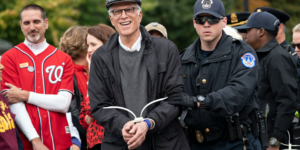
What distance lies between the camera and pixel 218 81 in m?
3.83

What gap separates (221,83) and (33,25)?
2.37m

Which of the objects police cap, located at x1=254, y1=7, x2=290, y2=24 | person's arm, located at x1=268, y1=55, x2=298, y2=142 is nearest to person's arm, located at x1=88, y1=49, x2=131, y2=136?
person's arm, located at x1=268, y1=55, x2=298, y2=142

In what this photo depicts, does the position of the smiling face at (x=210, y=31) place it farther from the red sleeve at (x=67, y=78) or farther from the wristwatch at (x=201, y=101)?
the red sleeve at (x=67, y=78)

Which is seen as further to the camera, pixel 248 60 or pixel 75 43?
pixel 75 43

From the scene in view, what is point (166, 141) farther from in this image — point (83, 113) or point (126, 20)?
point (83, 113)

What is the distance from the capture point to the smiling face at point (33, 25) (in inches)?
182

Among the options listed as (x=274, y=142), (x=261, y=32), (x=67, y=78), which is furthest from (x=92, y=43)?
(x=274, y=142)

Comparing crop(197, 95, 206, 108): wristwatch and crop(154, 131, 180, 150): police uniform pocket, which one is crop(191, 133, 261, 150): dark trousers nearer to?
crop(197, 95, 206, 108): wristwatch

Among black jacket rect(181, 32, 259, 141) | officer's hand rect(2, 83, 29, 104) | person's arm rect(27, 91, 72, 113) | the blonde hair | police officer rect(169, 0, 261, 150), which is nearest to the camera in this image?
black jacket rect(181, 32, 259, 141)

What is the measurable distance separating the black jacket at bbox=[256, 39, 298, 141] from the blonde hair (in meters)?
2.48

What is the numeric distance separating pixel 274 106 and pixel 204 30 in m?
1.60

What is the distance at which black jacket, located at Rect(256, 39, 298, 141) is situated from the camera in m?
4.67

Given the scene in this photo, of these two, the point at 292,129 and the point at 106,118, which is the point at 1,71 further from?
the point at 292,129

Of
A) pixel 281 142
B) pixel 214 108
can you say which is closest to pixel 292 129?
pixel 281 142
